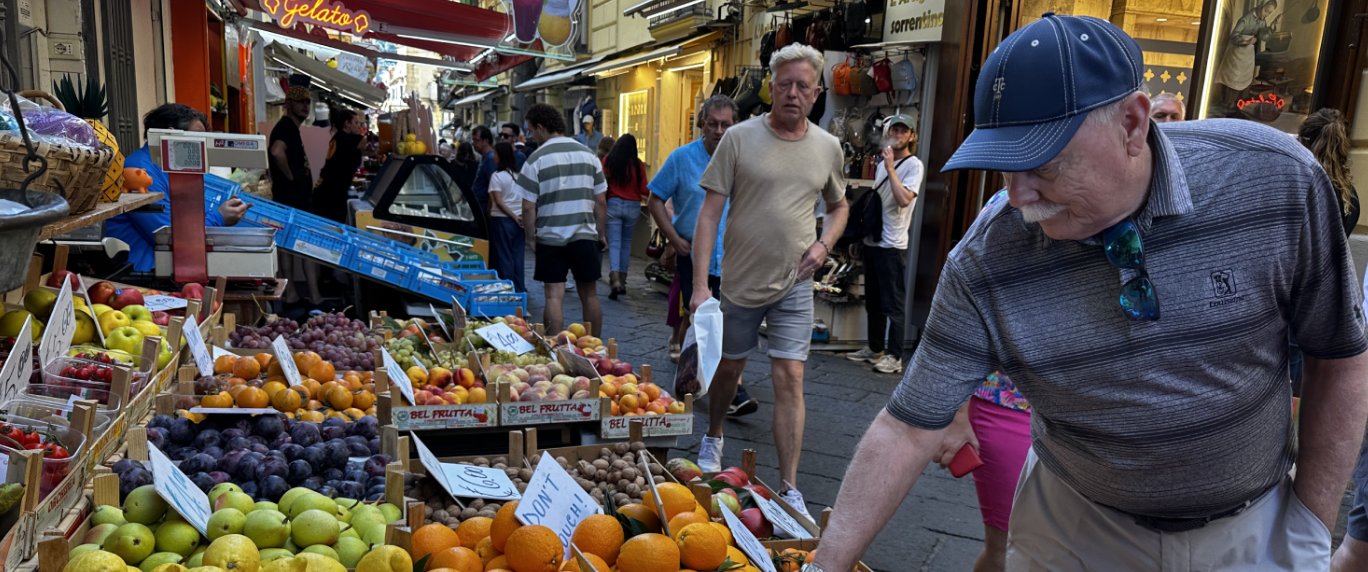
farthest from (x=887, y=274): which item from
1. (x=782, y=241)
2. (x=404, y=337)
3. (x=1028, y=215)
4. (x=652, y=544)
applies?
(x=1028, y=215)

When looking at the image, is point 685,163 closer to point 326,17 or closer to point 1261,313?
point 1261,313

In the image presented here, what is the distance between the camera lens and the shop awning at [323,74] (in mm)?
15790

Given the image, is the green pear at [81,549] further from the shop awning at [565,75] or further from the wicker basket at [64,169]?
the shop awning at [565,75]

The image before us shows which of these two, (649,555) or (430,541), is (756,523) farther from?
(430,541)

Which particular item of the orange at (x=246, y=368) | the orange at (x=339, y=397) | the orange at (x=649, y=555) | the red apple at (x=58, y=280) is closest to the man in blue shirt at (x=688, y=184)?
the orange at (x=339, y=397)

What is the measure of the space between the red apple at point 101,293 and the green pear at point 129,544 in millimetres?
1783

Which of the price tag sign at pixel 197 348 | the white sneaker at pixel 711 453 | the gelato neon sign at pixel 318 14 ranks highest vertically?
the gelato neon sign at pixel 318 14

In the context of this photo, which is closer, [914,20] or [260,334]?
[260,334]

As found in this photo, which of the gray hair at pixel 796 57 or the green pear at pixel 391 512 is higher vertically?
the gray hair at pixel 796 57

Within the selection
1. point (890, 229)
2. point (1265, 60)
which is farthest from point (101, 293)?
point (1265, 60)

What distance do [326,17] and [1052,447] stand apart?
8355 mm

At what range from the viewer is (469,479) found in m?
2.53

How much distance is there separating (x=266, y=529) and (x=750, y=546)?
1063mm

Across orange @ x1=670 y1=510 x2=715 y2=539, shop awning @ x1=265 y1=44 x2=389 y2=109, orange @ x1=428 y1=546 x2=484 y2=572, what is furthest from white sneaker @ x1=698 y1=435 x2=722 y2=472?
shop awning @ x1=265 y1=44 x2=389 y2=109
